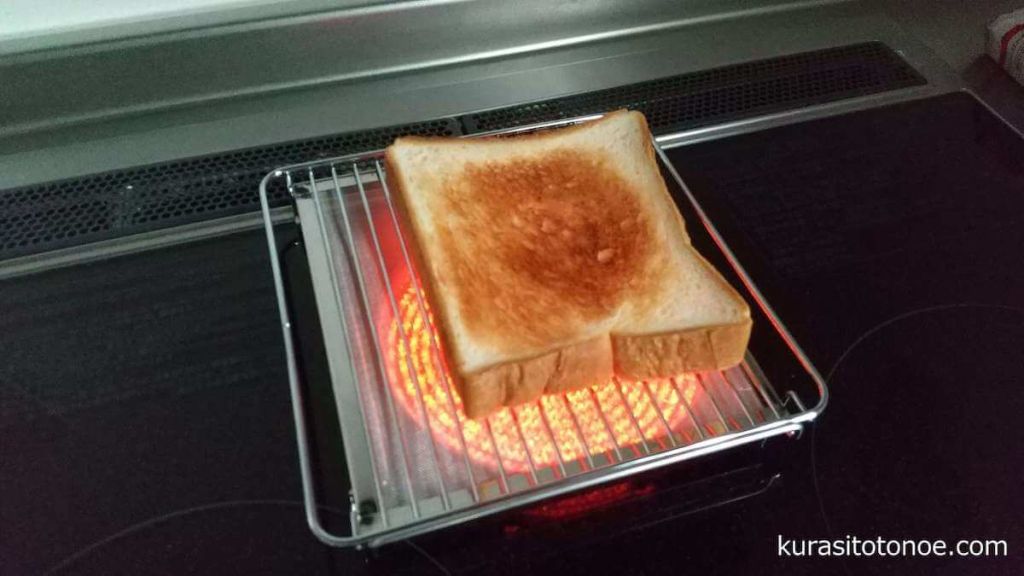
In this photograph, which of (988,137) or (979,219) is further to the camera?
(988,137)

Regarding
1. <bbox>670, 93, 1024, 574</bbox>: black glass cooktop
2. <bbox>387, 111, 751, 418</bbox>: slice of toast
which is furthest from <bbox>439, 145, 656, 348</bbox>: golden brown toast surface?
<bbox>670, 93, 1024, 574</bbox>: black glass cooktop

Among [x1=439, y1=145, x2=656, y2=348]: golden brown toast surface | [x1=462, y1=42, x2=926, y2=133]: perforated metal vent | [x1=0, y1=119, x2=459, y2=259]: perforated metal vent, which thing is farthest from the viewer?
[x1=462, y1=42, x2=926, y2=133]: perforated metal vent

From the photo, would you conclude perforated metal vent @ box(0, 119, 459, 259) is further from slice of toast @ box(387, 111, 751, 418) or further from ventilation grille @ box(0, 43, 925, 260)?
slice of toast @ box(387, 111, 751, 418)

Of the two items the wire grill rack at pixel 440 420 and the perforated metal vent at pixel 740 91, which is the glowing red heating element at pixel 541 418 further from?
the perforated metal vent at pixel 740 91

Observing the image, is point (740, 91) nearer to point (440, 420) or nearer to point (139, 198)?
point (440, 420)

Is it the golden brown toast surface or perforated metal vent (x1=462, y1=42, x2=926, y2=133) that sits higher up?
perforated metal vent (x1=462, y1=42, x2=926, y2=133)

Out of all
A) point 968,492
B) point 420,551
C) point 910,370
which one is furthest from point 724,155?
point 420,551

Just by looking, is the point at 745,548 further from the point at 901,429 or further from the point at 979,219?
the point at 979,219
